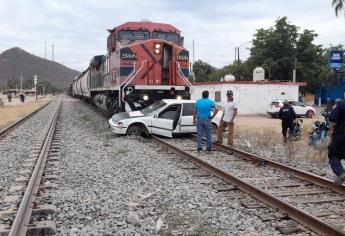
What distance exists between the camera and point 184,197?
22.9ft

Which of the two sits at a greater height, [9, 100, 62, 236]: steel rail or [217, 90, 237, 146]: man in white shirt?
[217, 90, 237, 146]: man in white shirt

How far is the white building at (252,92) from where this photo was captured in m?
33.3

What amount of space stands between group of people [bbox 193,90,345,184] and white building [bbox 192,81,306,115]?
1798 centimetres

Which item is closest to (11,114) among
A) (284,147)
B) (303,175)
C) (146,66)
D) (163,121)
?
(146,66)

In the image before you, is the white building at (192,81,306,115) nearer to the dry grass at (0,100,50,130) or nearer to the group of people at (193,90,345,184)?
the dry grass at (0,100,50,130)

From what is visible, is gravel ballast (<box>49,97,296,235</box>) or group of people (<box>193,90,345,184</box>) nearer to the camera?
gravel ballast (<box>49,97,296,235</box>)

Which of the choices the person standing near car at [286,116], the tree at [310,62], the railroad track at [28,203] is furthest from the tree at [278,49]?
the railroad track at [28,203]

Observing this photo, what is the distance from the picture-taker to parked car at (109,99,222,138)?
1463 centimetres

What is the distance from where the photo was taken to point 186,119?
48.2 feet

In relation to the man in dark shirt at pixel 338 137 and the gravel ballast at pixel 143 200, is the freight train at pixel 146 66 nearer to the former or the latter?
the gravel ballast at pixel 143 200

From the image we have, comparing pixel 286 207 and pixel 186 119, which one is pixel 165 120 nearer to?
pixel 186 119

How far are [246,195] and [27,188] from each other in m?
3.34

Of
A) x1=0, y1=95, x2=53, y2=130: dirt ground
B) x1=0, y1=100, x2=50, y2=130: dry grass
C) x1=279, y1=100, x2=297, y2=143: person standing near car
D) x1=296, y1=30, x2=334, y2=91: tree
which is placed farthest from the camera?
x1=296, y1=30, x2=334, y2=91: tree

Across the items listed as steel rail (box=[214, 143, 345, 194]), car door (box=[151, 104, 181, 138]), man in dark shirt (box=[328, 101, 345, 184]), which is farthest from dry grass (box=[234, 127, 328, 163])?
man in dark shirt (box=[328, 101, 345, 184])
